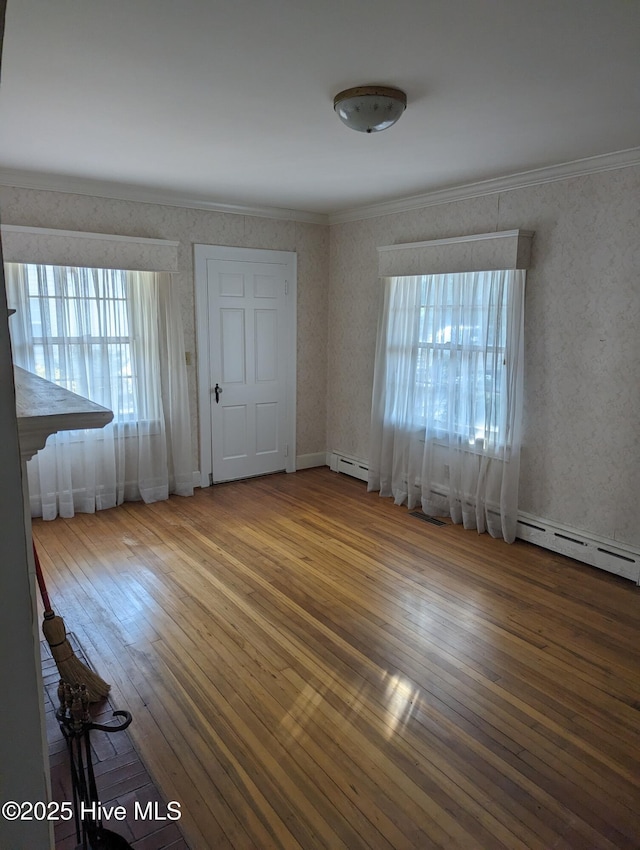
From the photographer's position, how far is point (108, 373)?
4656 millimetres

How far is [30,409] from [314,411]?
5307mm

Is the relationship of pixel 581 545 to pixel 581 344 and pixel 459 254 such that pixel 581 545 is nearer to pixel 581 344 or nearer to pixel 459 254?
pixel 581 344

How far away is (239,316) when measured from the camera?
5.45 meters

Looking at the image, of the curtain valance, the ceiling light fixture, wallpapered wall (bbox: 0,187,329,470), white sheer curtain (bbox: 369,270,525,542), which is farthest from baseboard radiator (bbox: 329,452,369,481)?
the ceiling light fixture

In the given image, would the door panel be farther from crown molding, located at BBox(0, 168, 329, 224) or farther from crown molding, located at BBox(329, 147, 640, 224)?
crown molding, located at BBox(329, 147, 640, 224)

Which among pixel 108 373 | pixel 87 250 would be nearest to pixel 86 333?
pixel 108 373

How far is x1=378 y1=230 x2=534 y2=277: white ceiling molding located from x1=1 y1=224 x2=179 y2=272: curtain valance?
1889 mm

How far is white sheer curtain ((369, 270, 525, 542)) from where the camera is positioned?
4117 millimetres

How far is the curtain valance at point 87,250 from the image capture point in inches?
165

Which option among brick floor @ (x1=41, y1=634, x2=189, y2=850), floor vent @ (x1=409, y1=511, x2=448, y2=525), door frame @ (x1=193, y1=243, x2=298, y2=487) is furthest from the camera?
door frame @ (x1=193, y1=243, x2=298, y2=487)

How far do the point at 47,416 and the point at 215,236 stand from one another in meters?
4.70

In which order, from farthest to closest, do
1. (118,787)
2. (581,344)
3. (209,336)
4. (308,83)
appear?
Answer: (209,336)
(581,344)
(308,83)
(118,787)

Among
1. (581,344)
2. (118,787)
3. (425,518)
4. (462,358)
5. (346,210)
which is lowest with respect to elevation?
(118,787)

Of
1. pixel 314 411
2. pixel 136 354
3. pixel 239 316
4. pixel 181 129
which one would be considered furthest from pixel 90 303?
pixel 314 411
